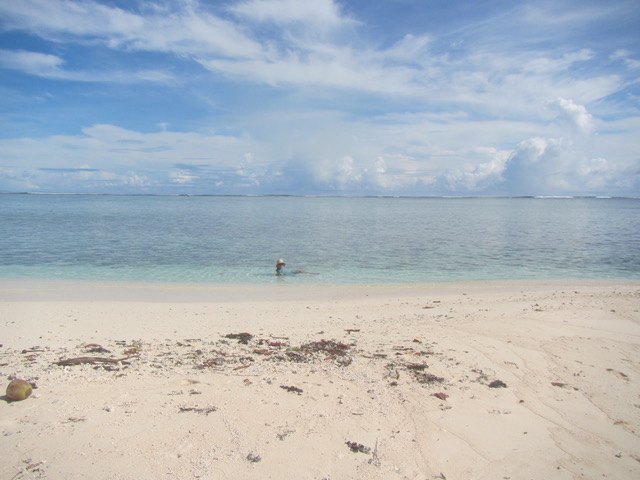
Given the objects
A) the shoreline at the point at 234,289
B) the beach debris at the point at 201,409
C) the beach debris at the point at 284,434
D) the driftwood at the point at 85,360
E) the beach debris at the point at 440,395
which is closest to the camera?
the beach debris at the point at 284,434

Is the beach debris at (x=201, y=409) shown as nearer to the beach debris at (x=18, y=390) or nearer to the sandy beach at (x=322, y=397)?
the sandy beach at (x=322, y=397)

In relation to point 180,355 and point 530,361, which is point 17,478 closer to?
point 180,355

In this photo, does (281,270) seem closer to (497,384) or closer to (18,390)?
(497,384)

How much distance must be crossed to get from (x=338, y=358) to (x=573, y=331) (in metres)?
6.20

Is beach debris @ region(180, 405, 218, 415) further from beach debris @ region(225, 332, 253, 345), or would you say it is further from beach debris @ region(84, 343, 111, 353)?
beach debris @ region(84, 343, 111, 353)

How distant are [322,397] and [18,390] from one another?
13.9 feet

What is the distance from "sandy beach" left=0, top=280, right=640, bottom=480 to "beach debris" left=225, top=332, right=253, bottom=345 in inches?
2.8

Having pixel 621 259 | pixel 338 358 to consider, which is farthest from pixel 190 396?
pixel 621 259

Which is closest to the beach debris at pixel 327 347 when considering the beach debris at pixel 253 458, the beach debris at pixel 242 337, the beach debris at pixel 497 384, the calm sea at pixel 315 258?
the beach debris at pixel 242 337

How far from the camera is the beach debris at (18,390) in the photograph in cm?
536

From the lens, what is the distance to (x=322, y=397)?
5.82m

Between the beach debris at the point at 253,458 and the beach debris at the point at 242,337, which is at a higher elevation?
the beach debris at the point at 253,458

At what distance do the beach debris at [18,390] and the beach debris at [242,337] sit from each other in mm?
3941

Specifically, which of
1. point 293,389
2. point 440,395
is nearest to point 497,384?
point 440,395
